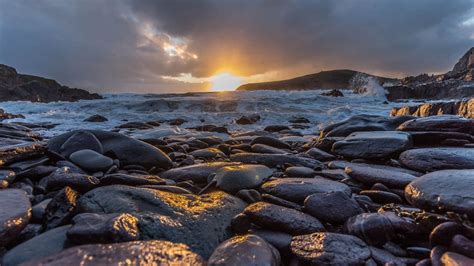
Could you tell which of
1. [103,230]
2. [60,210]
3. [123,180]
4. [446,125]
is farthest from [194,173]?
[446,125]

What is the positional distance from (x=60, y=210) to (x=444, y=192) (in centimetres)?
210

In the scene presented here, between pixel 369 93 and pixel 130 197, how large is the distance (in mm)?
25036

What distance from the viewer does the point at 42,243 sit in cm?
145

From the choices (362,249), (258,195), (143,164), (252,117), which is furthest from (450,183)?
(252,117)

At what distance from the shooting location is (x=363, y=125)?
17.0 feet

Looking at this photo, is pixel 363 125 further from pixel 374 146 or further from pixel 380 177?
pixel 380 177

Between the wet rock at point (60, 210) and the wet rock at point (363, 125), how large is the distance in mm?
4144

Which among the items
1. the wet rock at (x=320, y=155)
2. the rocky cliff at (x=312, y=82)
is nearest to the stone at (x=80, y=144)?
the wet rock at (x=320, y=155)

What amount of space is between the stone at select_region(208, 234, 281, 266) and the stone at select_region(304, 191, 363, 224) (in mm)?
497

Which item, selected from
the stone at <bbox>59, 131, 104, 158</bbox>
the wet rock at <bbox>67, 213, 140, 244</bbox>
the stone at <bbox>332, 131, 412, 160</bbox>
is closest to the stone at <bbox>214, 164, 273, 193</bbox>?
the wet rock at <bbox>67, 213, 140, 244</bbox>

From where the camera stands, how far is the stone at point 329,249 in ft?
4.66

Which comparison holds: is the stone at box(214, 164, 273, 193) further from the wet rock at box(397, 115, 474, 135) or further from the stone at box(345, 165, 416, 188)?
the wet rock at box(397, 115, 474, 135)

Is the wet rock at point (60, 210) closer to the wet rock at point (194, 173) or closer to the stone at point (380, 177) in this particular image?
the wet rock at point (194, 173)

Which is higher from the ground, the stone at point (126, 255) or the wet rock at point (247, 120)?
the stone at point (126, 255)
